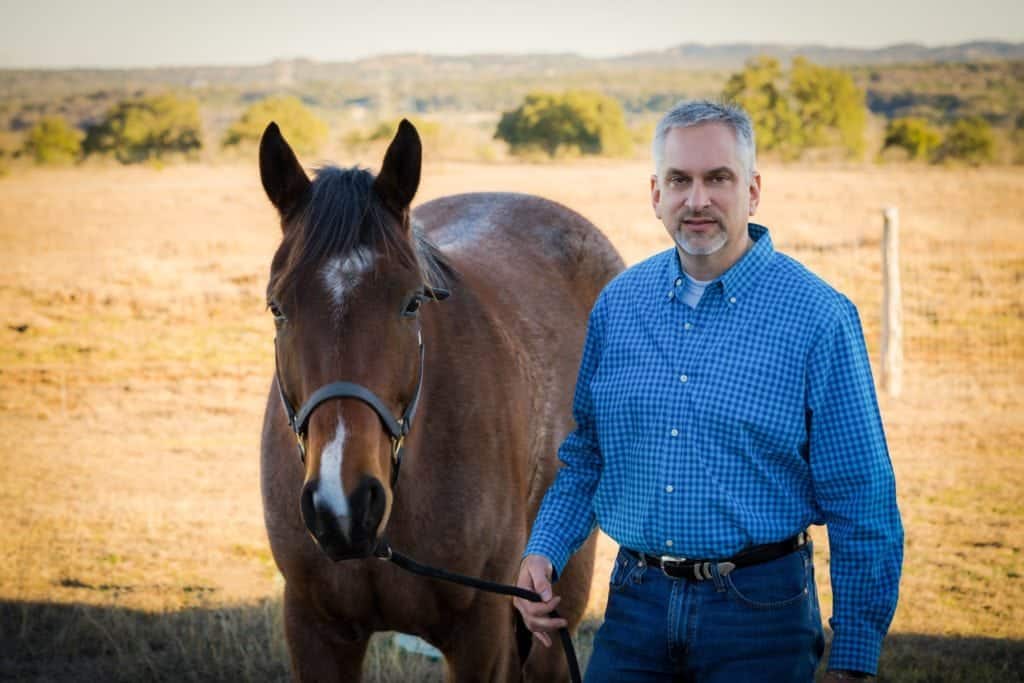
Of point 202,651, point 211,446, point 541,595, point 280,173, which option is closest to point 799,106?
point 211,446

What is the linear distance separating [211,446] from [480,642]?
595 centimetres

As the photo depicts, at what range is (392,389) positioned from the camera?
96.2 inches

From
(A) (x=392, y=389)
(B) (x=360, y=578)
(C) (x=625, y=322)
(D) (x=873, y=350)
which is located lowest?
(D) (x=873, y=350)

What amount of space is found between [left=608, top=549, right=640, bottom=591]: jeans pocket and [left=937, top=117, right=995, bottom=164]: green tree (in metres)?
43.1

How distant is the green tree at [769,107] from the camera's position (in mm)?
48312

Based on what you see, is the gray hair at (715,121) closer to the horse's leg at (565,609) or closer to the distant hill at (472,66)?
the horse's leg at (565,609)

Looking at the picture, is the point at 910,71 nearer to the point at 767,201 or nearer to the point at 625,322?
the point at 767,201

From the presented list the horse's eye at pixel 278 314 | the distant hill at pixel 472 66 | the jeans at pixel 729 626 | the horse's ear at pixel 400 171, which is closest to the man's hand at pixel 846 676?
the jeans at pixel 729 626

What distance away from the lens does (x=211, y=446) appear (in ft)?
27.9

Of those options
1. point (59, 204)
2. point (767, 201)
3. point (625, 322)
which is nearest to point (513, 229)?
point (625, 322)

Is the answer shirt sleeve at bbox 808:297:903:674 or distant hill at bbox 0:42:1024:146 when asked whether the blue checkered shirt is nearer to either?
shirt sleeve at bbox 808:297:903:674

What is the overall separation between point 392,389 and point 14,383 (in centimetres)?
922

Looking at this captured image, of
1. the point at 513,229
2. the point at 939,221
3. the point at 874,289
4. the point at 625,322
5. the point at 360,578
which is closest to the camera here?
the point at 625,322

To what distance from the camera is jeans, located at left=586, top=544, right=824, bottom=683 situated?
2021 mm
